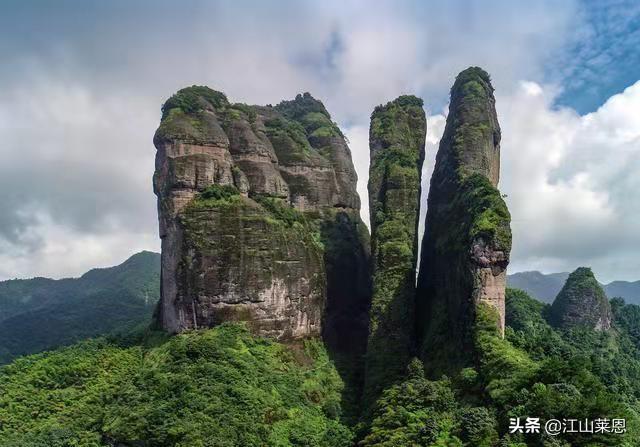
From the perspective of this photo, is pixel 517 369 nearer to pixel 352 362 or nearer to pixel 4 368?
pixel 352 362

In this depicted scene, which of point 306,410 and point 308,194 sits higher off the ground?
point 308,194

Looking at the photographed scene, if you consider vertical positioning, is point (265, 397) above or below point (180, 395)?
below

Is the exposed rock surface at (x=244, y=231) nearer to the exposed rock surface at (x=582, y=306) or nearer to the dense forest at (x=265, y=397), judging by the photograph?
the dense forest at (x=265, y=397)

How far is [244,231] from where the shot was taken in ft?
121

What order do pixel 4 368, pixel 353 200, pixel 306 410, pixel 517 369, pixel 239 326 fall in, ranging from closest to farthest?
1. pixel 517 369
2. pixel 306 410
3. pixel 239 326
4. pixel 4 368
5. pixel 353 200

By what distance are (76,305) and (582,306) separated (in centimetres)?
8258

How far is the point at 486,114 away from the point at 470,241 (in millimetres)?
17147

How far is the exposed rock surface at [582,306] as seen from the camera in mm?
61125

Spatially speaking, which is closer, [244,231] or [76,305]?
[244,231]

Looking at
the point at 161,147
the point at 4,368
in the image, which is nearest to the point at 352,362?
the point at 161,147

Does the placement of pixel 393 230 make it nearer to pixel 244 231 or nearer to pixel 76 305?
pixel 244 231

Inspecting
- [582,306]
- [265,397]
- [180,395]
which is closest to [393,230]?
[265,397]

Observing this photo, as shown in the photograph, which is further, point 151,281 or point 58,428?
point 151,281

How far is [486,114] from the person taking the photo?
42.2 m
